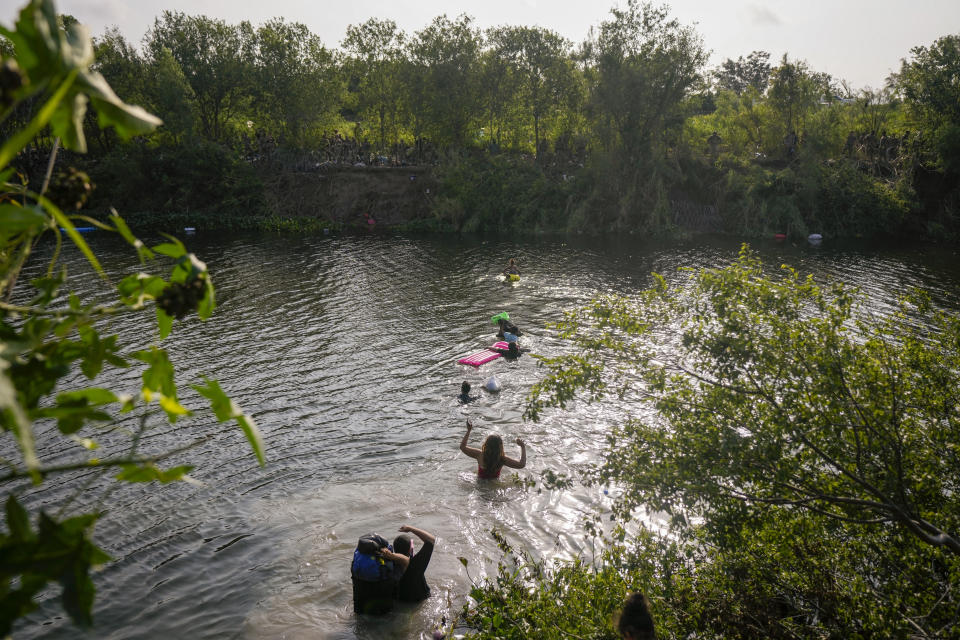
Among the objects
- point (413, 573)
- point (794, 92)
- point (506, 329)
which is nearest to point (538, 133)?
point (794, 92)

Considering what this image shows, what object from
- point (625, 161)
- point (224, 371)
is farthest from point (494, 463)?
point (625, 161)

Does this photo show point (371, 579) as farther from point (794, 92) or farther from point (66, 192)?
point (794, 92)

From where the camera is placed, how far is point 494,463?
505 inches

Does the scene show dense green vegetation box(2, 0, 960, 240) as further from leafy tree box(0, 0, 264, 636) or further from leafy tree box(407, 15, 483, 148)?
leafy tree box(0, 0, 264, 636)

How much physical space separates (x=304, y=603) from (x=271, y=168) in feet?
179

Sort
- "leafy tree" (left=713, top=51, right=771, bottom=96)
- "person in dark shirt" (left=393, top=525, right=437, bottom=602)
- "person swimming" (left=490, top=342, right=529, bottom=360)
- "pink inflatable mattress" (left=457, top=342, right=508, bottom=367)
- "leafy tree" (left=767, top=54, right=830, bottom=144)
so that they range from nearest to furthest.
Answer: "person in dark shirt" (left=393, top=525, right=437, bottom=602) < "pink inflatable mattress" (left=457, top=342, right=508, bottom=367) < "person swimming" (left=490, top=342, right=529, bottom=360) < "leafy tree" (left=767, top=54, right=830, bottom=144) < "leafy tree" (left=713, top=51, right=771, bottom=96)

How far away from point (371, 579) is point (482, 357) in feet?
36.8

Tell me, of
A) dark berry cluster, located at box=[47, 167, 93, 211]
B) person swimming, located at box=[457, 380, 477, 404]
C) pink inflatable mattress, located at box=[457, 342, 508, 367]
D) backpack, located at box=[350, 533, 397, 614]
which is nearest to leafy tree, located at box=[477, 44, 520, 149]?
pink inflatable mattress, located at box=[457, 342, 508, 367]

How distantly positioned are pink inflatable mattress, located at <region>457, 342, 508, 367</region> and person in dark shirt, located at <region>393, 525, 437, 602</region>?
998cm

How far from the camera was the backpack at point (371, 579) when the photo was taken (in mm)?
9078

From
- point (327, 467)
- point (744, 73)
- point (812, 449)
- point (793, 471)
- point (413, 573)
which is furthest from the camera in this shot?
point (744, 73)

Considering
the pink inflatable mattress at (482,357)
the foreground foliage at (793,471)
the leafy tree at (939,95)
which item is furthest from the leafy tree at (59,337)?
the leafy tree at (939,95)

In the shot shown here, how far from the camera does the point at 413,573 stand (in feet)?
31.4

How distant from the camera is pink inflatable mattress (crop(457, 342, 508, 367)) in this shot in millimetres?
19469
